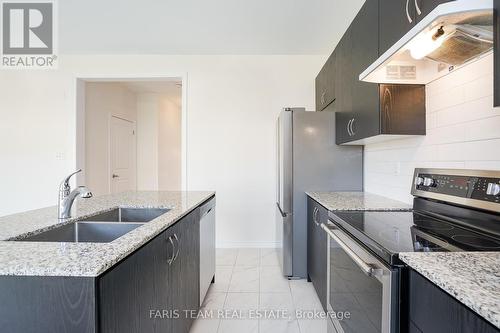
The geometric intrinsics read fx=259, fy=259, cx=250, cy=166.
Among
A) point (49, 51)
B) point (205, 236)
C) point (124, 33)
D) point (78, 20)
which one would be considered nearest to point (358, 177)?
point (205, 236)

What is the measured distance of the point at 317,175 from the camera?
2434 millimetres

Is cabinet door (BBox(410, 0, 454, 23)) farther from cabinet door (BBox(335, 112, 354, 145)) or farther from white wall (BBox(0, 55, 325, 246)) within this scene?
white wall (BBox(0, 55, 325, 246))

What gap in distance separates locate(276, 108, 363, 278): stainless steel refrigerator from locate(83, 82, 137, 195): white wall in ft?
10.2

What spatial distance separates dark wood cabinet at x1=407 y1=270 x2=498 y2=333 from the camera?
55 cm

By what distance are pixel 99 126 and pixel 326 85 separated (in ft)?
11.6

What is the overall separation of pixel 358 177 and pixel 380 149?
0.38 meters

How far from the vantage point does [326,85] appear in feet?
9.29

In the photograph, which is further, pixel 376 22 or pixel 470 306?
pixel 376 22

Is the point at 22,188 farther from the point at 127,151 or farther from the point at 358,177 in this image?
the point at 358,177

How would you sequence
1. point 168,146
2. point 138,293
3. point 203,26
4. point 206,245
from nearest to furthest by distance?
point 138,293 < point 206,245 < point 203,26 < point 168,146

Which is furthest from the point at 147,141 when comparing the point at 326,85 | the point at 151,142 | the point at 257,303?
the point at 257,303

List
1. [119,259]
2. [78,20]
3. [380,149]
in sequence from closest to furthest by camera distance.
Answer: [119,259]
[380,149]
[78,20]

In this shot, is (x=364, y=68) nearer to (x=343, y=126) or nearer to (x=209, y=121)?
(x=343, y=126)

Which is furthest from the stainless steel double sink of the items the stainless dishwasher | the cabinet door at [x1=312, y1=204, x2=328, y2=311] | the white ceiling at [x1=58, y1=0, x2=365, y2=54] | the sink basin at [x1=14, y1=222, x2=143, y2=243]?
the white ceiling at [x1=58, y1=0, x2=365, y2=54]
